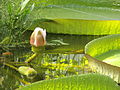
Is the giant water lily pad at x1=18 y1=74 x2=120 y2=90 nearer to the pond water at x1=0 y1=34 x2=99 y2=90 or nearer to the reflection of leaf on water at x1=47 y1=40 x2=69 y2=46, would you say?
the pond water at x1=0 y1=34 x2=99 y2=90

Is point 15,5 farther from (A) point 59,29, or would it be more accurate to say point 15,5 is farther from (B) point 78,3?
(B) point 78,3

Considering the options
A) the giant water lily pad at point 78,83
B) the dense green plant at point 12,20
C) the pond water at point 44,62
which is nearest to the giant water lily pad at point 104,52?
the pond water at point 44,62

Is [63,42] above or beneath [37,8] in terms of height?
beneath

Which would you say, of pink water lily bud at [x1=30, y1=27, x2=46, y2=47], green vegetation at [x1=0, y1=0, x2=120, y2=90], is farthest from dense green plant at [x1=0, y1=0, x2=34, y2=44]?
pink water lily bud at [x1=30, y1=27, x2=46, y2=47]

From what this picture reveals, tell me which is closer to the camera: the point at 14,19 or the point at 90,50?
the point at 90,50

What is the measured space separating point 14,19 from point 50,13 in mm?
769

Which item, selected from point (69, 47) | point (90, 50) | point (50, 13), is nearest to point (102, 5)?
point (50, 13)

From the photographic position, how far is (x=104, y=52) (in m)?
1.69

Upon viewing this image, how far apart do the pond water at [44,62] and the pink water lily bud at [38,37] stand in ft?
0.18

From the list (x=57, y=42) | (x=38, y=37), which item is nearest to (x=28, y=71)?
(x=38, y=37)

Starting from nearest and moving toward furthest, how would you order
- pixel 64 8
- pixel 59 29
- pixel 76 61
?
pixel 76 61
pixel 59 29
pixel 64 8

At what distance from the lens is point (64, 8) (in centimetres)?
297

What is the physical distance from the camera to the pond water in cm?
146

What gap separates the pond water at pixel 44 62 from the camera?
146 centimetres
